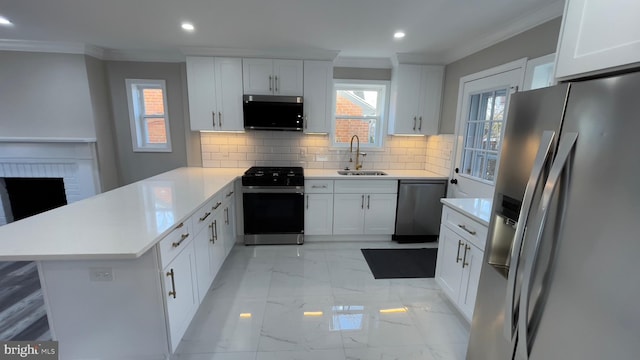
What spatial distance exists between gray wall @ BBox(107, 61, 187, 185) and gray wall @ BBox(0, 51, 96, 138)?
0.32m

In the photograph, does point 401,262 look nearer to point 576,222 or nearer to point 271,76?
point 576,222

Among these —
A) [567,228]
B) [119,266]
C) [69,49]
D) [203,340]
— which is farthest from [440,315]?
[69,49]

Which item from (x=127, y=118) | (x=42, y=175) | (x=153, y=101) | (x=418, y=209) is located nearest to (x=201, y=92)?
(x=153, y=101)

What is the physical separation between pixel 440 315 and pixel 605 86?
6.34 feet

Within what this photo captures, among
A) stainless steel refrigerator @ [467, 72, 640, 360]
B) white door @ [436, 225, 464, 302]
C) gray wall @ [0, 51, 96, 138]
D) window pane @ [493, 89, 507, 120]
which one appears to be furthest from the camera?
gray wall @ [0, 51, 96, 138]

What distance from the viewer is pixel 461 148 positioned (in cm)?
304

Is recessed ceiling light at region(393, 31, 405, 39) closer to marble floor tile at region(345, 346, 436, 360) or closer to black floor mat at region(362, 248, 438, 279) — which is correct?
black floor mat at region(362, 248, 438, 279)

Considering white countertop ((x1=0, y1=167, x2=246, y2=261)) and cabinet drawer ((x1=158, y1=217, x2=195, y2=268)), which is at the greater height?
white countertop ((x1=0, y1=167, x2=246, y2=261))

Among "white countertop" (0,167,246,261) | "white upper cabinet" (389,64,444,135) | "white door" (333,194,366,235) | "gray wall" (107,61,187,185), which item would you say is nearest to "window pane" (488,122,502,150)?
"white upper cabinet" (389,64,444,135)

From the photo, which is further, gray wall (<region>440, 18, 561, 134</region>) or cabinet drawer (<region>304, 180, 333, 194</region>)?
cabinet drawer (<region>304, 180, 333, 194</region>)

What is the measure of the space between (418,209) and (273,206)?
190 centimetres

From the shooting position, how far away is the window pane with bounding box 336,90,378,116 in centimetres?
373

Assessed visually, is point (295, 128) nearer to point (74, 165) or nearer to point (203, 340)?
point (203, 340)

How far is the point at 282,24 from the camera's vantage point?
7.75ft
